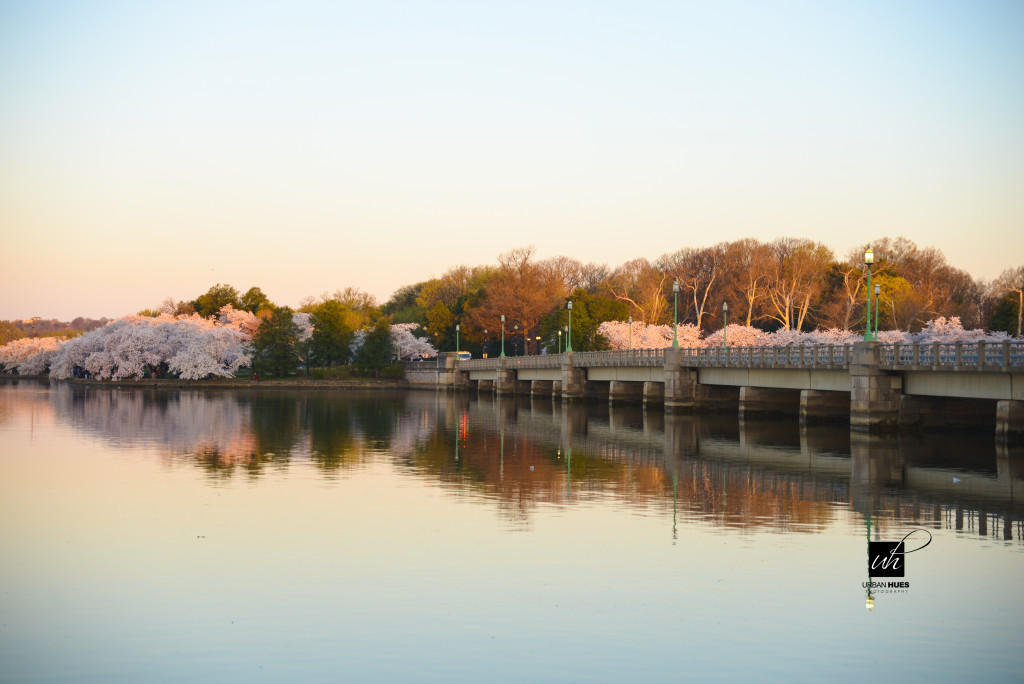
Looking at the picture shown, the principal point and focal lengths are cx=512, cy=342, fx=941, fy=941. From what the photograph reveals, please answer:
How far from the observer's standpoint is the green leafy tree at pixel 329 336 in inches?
5226

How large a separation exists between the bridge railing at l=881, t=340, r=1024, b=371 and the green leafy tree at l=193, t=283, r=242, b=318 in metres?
131

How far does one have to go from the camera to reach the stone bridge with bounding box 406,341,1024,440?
128 feet

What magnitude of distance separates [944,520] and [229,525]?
16914mm

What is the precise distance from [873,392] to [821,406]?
784 cm

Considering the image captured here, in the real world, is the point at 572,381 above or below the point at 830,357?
below

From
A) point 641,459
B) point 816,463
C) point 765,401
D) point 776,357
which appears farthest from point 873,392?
point 765,401

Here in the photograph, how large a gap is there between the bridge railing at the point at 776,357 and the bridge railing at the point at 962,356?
2642mm

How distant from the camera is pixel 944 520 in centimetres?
2252

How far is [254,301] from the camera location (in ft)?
524

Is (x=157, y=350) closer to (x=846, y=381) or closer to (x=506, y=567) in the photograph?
(x=846, y=381)

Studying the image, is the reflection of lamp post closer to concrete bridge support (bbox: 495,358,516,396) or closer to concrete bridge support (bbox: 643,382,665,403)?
concrete bridge support (bbox: 643,382,665,403)

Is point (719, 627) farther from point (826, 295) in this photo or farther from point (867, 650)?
point (826, 295)

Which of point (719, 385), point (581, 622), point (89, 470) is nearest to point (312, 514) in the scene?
point (581, 622)

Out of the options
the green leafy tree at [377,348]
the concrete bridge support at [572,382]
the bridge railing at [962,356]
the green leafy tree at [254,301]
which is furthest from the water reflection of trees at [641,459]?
the green leafy tree at [254,301]
